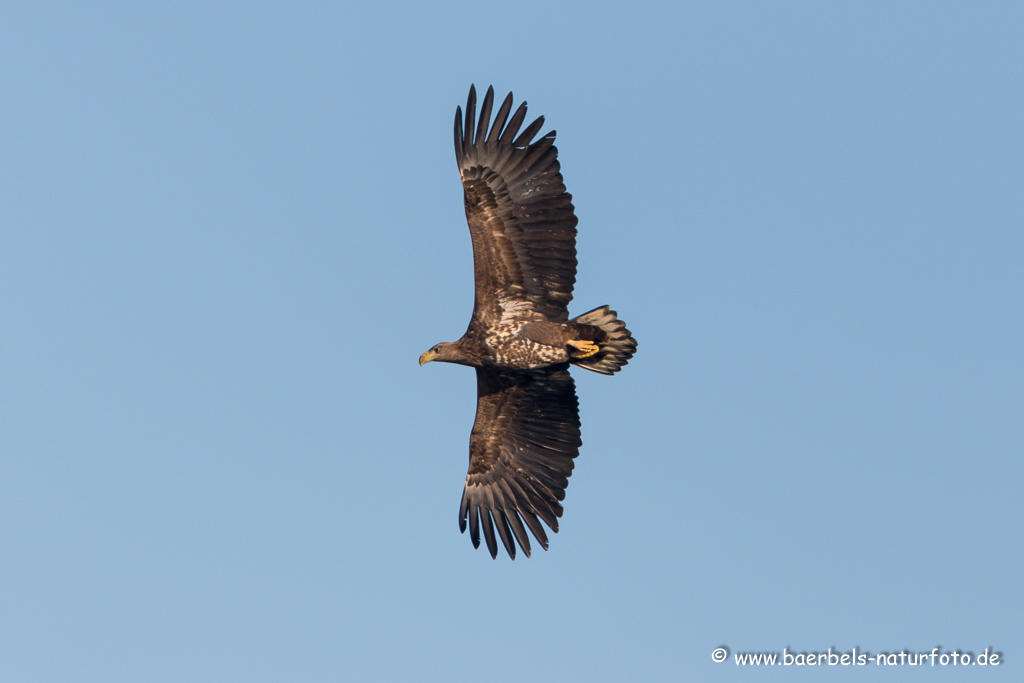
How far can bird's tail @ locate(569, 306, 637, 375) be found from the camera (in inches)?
484

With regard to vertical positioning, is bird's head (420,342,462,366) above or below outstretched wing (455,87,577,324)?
below

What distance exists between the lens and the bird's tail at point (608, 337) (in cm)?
1228

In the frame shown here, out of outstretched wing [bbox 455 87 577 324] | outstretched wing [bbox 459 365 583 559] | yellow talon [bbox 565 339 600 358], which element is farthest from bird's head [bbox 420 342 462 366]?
yellow talon [bbox 565 339 600 358]

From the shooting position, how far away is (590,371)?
41.2ft

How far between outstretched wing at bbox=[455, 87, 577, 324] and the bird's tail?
12.3 inches

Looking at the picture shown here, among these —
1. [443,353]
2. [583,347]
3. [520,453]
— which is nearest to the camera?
[583,347]

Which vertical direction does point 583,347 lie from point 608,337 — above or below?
below

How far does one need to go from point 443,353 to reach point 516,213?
196cm

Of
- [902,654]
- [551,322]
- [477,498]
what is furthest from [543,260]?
[902,654]

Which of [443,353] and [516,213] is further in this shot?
[443,353]

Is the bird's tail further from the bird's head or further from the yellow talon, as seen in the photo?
the bird's head

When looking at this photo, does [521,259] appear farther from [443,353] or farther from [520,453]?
[520,453]

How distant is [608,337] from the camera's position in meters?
12.3

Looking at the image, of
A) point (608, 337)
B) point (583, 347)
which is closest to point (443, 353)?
point (583, 347)
